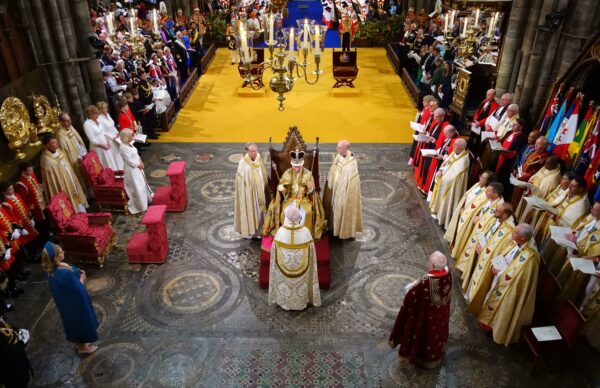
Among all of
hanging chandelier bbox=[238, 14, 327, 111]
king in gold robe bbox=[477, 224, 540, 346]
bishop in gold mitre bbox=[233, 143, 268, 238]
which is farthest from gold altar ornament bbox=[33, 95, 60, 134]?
king in gold robe bbox=[477, 224, 540, 346]

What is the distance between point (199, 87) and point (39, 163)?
321 inches

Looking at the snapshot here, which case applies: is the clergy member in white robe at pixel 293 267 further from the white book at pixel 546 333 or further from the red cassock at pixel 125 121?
the red cassock at pixel 125 121

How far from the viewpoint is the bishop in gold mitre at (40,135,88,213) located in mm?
8867

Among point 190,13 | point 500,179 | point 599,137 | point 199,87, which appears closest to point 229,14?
point 190,13

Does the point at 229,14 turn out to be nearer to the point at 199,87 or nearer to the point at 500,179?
the point at 199,87

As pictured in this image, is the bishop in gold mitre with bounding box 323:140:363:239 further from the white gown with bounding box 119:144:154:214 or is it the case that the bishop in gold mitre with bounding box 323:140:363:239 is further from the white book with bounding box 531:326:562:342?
the white gown with bounding box 119:144:154:214

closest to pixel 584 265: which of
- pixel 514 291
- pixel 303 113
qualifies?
pixel 514 291

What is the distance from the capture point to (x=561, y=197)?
7340mm

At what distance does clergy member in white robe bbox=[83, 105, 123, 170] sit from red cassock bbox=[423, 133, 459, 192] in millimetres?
6803

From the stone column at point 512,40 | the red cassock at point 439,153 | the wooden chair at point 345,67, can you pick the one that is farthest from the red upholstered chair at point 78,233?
the wooden chair at point 345,67

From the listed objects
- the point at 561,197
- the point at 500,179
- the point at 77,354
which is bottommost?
the point at 77,354

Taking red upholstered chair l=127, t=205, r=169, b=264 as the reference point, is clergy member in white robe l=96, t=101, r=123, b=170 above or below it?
above

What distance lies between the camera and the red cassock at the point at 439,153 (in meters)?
9.28

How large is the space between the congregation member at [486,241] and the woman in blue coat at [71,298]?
5450mm
